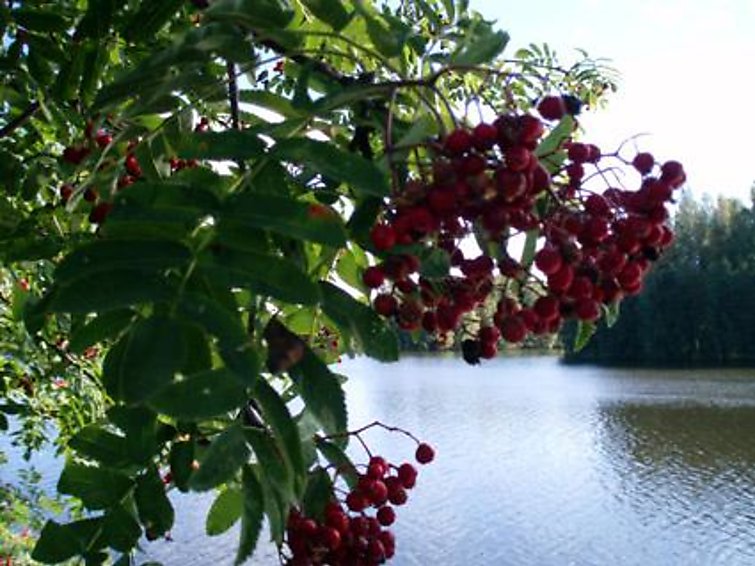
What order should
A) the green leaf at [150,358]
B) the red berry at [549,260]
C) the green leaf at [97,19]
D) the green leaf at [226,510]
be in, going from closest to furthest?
the green leaf at [150,358]
the red berry at [549,260]
the green leaf at [226,510]
the green leaf at [97,19]

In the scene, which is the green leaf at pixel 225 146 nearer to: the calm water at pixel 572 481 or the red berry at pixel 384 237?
the red berry at pixel 384 237

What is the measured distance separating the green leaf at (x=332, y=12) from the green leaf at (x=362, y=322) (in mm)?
453

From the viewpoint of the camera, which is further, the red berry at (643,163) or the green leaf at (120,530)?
the green leaf at (120,530)

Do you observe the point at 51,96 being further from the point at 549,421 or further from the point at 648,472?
the point at 549,421

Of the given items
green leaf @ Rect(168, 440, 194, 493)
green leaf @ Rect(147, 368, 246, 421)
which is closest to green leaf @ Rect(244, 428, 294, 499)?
green leaf @ Rect(147, 368, 246, 421)

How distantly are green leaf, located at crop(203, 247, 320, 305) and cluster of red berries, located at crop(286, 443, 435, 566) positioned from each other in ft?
1.90

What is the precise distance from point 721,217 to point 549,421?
33088 millimetres

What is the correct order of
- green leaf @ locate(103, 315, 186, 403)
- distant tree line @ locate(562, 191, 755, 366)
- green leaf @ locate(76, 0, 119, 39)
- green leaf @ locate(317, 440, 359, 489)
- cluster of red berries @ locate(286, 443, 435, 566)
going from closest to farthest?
green leaf @ locate(103, 315, 186, 403)
cluster of red berries @ locate(286, 443, 435, 566)
green leaf @ locate(317, 440, 359, 489)
green leaf @ locate(76, 0, 119, 39)
distant tree line @ locate(562, 191, 755, 366)

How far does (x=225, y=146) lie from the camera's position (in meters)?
1.26

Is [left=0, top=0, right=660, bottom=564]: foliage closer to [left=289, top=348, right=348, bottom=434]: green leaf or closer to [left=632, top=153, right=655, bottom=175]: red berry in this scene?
[left=289, top=348, right=348, bottom=434]: green leaf

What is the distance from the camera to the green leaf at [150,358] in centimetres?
102

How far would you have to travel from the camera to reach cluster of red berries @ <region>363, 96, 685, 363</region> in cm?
112

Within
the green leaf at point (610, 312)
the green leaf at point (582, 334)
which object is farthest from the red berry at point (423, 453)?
the green leaf at point (610, 312)

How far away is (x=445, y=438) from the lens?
2670cm
